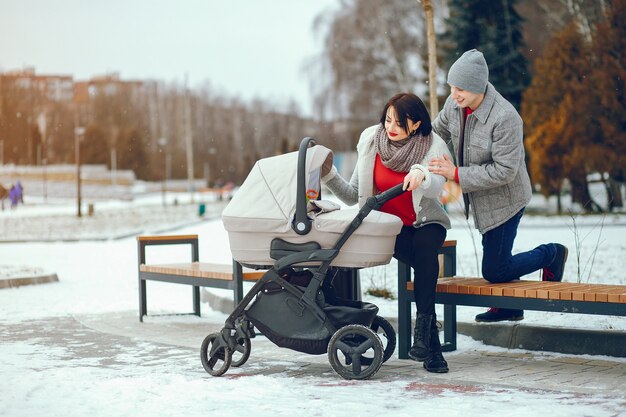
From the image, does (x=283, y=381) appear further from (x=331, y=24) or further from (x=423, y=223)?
(x=331, y=24)

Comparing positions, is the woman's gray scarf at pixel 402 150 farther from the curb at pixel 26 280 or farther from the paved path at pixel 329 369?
the curb at pixel 26 280

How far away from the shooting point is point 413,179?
5344mm

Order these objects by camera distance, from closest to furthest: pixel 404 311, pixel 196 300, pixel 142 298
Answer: pixel 404 311
pixel 142 298
pixel 196 300

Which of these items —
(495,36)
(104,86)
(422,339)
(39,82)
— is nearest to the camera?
(422,339)

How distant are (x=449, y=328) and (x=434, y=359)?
0.81 m

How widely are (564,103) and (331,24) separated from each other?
1685 centimetres

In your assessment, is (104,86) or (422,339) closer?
(422,339)

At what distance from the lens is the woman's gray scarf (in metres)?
5.70

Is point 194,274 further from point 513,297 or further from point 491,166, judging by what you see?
point 513,297

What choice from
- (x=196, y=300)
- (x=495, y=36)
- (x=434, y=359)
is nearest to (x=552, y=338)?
(x=434, y=359)

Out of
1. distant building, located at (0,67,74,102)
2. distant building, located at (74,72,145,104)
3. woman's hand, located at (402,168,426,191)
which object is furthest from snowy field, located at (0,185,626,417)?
distant building, located at (74,72,145,104)

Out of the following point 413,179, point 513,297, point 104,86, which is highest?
point 104,86

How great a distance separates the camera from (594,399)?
15.4 feet

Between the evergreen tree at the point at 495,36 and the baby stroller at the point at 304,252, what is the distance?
1084 inches
